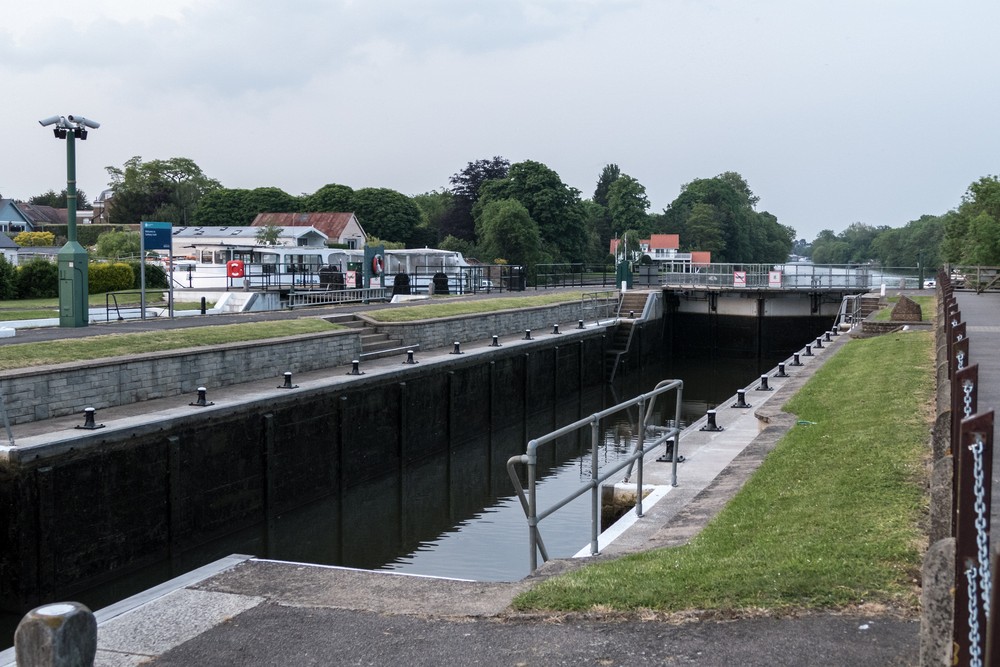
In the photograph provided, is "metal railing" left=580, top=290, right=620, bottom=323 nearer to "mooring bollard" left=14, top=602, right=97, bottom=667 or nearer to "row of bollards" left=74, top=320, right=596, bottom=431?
"row of bollards" left=74, top=320, right=596, bottom=431

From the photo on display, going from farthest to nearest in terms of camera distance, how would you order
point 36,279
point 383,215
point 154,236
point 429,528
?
point 383,215
point 36,279
point 154,236
point 429,528

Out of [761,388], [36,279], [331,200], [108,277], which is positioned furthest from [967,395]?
[331,200]

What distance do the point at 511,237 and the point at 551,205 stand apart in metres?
13.6

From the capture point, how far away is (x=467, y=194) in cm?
10319

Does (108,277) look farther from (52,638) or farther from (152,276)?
(52,638)

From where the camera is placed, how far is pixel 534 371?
1267 inches

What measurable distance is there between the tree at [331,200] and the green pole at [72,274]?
3507 inches

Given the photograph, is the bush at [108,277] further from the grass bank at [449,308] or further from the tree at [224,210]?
the tree at [224,210]

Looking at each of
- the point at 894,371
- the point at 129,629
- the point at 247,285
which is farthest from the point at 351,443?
the point at 247,285

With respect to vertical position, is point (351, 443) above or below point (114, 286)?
below

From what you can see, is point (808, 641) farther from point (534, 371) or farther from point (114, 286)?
point (114, 286)

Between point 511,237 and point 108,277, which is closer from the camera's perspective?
point 108,277

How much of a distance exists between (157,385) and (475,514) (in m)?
6.35

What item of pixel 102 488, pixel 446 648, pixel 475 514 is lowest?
pixel 475 514
